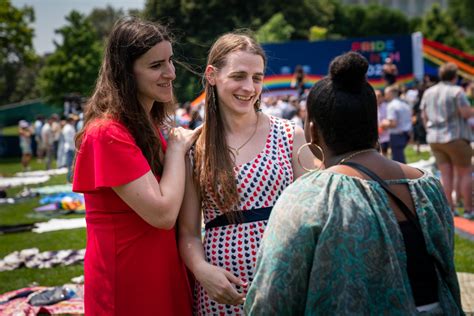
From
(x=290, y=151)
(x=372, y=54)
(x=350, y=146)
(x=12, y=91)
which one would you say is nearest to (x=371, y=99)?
(x=350, y=146)

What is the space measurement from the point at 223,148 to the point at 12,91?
238 feet

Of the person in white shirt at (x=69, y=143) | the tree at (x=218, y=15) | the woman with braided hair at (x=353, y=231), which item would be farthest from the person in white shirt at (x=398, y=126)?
the tree at (x=218, y=15)

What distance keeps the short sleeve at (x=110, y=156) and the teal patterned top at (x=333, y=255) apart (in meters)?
0.78

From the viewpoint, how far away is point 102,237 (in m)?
2.57

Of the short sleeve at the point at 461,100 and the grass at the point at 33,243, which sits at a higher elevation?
the short sleeve at the point at 461,100

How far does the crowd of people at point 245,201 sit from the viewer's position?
1.84 meters

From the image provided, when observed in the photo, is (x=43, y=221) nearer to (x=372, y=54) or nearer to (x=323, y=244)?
(x=323, y=244)

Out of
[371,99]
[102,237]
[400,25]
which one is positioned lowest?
[102,237]

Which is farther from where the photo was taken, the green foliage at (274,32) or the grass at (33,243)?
the green foliage at (274,32)

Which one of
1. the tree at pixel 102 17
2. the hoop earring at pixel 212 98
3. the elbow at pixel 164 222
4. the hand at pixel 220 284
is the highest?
the tree at pixel 102 17

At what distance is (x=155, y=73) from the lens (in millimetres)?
2688

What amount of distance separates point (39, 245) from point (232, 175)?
696 centimetres

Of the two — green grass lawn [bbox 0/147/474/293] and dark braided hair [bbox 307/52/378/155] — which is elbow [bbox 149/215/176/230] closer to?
dark braided hair [bbox 307/52/378/155]

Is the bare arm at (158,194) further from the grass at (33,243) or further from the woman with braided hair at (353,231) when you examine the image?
the grass at (33,243)
